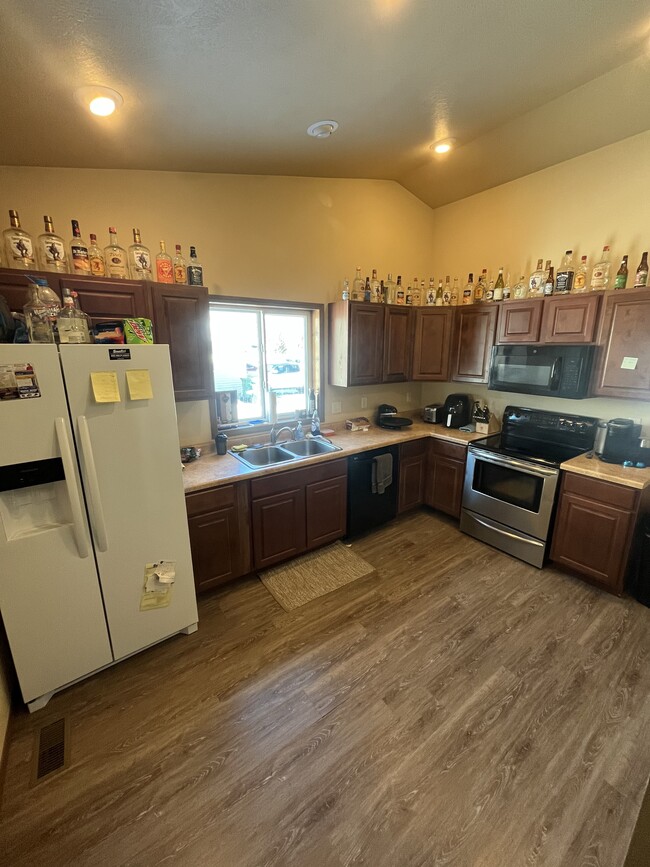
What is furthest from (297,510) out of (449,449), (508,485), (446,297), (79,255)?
(446,297)

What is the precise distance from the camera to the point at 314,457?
265 cm

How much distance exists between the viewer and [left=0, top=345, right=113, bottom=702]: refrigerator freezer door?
1.45 m

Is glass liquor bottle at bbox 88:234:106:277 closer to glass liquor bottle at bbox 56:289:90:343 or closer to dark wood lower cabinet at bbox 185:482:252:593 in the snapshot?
glass liquor bottle at bbox 56:289:90:343

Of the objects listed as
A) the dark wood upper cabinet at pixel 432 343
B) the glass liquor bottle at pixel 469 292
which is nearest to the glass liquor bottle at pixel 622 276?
the glass liquor bottle at pixel 469 292

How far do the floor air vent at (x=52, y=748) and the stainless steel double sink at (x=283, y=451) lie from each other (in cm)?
166

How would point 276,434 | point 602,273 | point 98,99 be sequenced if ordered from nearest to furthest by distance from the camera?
point 98,99 < point 602,273 < point 276,434

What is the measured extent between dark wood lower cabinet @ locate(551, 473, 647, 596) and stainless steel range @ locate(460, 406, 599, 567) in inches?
3.9

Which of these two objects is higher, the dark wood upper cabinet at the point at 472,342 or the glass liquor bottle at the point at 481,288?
the glass liquor bottle at the point at 481,288

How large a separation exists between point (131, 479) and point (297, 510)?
1253 mm

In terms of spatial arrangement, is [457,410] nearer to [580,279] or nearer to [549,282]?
[549,282]

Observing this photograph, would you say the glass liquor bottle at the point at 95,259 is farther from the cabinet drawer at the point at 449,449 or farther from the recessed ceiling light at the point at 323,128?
the cabinet drawer at the point at 449,449

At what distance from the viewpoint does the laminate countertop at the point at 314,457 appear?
7.43 ft

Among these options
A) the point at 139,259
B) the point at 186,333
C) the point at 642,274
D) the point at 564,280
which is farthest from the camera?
the point at 564,280

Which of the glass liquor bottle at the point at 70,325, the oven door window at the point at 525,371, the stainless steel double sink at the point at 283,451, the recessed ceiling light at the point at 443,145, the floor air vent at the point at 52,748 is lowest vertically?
the floor air vent at the point at 52,748
